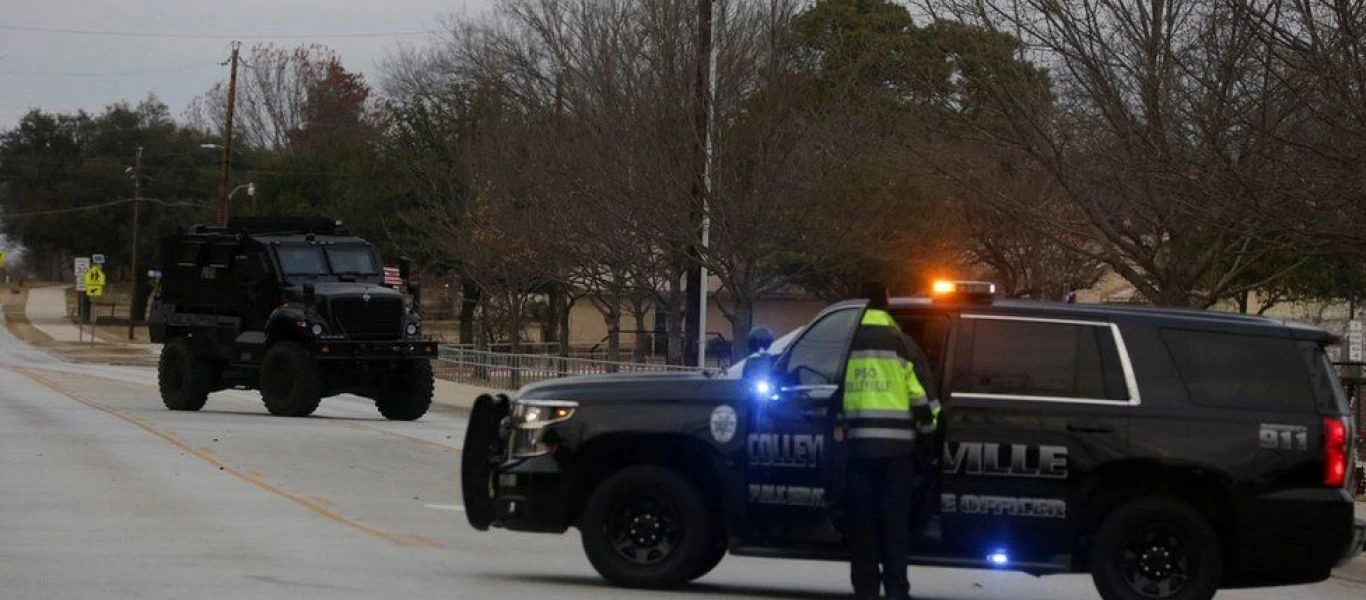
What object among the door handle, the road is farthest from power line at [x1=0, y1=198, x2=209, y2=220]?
the door handle

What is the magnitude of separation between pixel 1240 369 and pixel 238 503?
9.13 metres

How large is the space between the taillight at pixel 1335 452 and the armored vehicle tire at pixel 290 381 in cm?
2089

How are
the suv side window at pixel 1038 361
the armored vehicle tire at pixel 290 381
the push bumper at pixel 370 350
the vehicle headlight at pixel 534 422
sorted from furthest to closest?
1. the armored vehicle tire at pixel 290 381
2. the push bumper at pixel 370 350
3. the vehicle headlight at pixel 534 422
4. the suv side window at pixel 1038 361

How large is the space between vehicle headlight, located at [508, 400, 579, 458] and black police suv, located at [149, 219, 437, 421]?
18.1 metres

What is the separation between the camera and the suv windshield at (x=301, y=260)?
30453 millimetres

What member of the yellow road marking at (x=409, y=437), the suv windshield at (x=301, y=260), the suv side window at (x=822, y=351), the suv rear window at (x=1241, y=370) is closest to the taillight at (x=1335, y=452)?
the suv rear window at (x=1241, y=370)

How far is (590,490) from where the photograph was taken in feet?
38.5

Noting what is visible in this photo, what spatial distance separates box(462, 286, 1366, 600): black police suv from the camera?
10.8 m

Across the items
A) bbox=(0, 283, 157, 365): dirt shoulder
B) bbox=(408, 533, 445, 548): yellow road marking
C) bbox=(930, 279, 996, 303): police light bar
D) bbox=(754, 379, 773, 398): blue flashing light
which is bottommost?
bbox=(408, 533, 445, 548): yellow road marking

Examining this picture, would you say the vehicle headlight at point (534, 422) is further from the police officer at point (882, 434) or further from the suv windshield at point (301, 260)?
the suv windshield at point (301, 260)

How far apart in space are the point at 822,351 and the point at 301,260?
67.0 ft

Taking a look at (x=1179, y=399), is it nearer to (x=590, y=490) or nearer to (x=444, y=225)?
(x=590, y=490)

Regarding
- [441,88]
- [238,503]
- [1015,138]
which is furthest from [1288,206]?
[441,88]

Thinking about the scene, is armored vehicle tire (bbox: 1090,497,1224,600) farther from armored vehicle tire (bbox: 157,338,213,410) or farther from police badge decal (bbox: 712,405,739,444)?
armored vehicle tire (bbox: 157,338,213,410)
